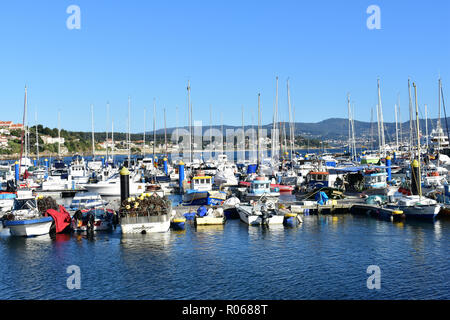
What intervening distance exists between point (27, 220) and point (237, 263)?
16632mm

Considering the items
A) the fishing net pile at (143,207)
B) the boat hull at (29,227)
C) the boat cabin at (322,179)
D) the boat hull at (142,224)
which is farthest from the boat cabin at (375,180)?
the boat hull at (29,227)

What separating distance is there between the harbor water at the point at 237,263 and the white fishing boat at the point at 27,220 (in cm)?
73

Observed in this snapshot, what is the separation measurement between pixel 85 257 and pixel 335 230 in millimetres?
18745

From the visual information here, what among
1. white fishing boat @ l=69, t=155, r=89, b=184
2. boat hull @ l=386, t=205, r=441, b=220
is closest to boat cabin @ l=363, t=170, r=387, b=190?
boat hull @ l=386, t=205, r=441, b=220

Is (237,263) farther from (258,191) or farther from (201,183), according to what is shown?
(201,183)

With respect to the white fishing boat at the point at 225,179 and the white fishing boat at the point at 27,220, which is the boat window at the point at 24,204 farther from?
the white fishing boat at the point at 225,179

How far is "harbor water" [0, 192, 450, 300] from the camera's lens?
2284cm

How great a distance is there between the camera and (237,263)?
91.9 ft

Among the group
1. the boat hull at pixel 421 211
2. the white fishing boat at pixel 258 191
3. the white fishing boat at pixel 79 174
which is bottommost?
the boat hull at pixel 421 211

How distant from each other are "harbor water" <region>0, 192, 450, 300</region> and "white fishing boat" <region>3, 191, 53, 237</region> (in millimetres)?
728

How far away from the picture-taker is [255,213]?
39.9 meters

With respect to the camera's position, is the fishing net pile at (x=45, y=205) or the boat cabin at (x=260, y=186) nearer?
the fishing net pile at (x=45, y=205)

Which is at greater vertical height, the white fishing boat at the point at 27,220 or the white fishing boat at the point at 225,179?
the white fishing boat at the point at 225,179

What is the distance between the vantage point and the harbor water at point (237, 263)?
2284 cm
